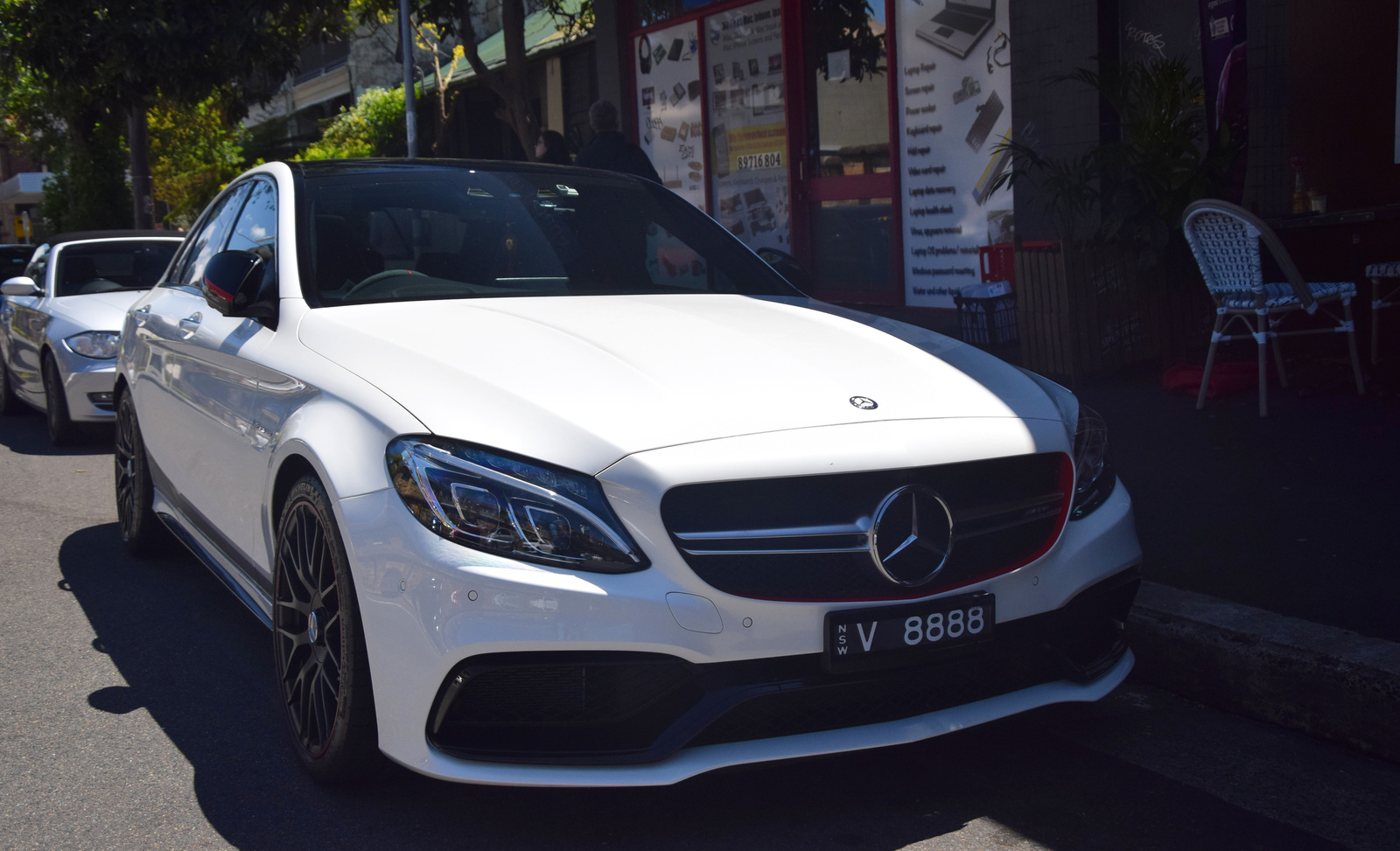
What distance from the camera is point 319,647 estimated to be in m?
2.91

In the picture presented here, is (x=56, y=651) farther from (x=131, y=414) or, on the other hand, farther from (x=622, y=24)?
(x=622, y=24)

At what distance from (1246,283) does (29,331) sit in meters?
7.95

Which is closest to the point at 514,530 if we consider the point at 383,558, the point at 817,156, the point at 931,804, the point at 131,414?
the point at 383,558

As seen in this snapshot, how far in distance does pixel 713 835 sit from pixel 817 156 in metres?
9.63

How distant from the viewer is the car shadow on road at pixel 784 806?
267cm

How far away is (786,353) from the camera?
10.3 ft

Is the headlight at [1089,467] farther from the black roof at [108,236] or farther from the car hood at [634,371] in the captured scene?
the black roof at [108,236]

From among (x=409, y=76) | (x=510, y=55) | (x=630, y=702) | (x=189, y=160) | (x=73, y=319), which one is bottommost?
(x=630, y=702)

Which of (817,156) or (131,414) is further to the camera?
(817,156)

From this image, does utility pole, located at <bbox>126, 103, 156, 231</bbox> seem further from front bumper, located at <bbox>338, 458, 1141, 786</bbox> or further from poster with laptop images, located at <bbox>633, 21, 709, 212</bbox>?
front bumper, located at <bbox>338, 458, 1141, 786</bbox>

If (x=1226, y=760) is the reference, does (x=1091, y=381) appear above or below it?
above

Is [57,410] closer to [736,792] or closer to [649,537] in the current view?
[736,792]

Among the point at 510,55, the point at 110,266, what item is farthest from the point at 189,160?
the point at 110,266

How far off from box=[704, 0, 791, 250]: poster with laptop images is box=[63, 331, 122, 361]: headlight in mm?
6045
